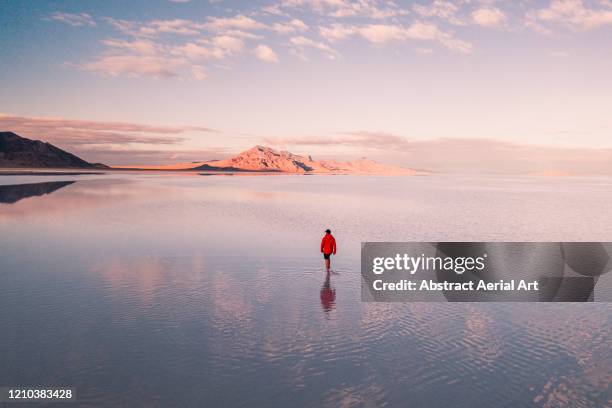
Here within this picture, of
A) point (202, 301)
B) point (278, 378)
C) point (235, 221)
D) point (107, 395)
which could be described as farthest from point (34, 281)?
point (235, 221)

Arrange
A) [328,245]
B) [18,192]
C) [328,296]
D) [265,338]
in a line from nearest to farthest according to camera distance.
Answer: [265,338], [328,296], [328,245], [18,192]

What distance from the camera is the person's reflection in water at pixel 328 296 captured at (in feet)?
53.2

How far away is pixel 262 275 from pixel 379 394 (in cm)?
1151

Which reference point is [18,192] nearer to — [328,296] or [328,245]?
[328,245]

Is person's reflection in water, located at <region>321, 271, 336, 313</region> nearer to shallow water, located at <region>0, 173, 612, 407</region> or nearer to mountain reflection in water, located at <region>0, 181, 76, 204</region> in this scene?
shallow water, located at <region>0, 173, 612, 407</region>

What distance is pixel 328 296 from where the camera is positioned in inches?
694

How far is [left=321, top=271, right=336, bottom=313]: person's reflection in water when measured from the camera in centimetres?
1620

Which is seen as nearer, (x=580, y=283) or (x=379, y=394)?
(x=379, y=394)

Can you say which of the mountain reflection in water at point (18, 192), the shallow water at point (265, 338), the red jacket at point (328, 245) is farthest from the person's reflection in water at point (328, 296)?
the mountain reflection in water at point (18, 192)

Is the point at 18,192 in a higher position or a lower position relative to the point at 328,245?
lower

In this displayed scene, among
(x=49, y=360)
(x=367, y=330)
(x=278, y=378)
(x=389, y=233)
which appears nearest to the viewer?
(x=278, y=378)

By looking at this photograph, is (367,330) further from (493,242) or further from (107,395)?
(493,242)

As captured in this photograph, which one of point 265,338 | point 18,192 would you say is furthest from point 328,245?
point 18,192

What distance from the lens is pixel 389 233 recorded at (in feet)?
115
